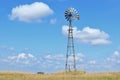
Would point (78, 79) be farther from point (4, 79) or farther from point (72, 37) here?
point (72, 37)

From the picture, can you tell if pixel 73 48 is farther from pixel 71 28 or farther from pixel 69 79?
pixel 69 79

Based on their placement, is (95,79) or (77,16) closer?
(95,79)

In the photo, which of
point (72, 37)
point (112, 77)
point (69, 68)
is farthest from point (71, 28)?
point (112, 77)

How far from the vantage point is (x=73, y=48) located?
66.7 meters

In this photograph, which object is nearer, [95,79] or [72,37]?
[95,79]

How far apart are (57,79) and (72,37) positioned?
80.7 ft

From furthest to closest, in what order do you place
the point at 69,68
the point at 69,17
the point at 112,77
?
the point at 69,17 → the point at 69,68 → the point at 112,77

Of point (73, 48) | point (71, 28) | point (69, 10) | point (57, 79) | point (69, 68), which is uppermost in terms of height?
point (69, 10)

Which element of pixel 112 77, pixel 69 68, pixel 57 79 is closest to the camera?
pixel 57 79

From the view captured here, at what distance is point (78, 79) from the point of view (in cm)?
4469

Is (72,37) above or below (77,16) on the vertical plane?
below

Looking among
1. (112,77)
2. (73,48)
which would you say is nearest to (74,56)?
(73,48)

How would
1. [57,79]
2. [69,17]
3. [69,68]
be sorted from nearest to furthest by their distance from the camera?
1. [57,79]
2. [69,68]
3. [69,17]

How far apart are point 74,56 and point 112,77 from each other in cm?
1974
